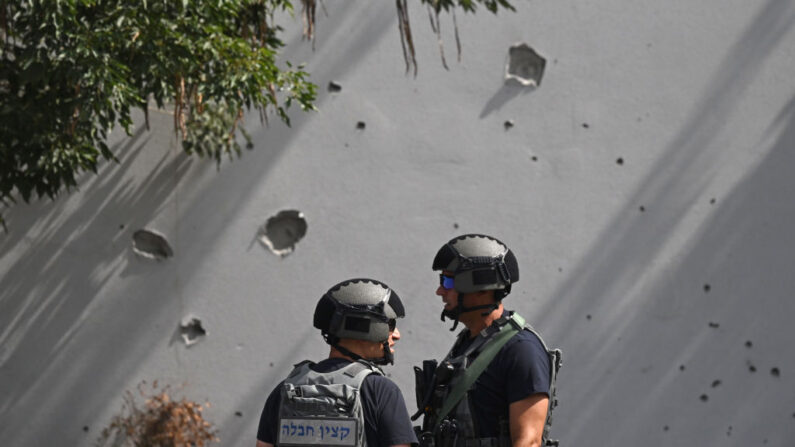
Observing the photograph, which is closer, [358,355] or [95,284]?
[358,355]

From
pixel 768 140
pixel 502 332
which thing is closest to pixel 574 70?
pixel 768 140

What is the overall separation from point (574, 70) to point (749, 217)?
57.6 inches

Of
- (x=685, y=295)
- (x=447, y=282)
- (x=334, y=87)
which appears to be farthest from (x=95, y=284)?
(x=447, y=282)

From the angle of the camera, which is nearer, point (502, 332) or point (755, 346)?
point (502, 332)

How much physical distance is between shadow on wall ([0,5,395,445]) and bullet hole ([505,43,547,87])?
3.20 feet

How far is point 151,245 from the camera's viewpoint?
788 centimetres

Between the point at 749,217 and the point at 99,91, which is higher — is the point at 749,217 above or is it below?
above

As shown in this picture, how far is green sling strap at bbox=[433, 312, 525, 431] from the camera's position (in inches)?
152

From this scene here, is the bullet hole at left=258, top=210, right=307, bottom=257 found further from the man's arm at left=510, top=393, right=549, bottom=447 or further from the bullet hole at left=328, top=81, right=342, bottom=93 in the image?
the man's arm at left=510, top=393, right=549, bottom=447

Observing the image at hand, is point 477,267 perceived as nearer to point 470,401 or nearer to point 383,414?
point 470,401

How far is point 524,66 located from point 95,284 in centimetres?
300

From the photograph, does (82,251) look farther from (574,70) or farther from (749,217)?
(749,217)

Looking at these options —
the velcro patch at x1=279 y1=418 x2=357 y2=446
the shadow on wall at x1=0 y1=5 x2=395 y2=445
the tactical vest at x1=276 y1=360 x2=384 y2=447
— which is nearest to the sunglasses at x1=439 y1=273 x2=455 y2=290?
the tactical vest at x1=276 y1=360 x2=384 y2=447

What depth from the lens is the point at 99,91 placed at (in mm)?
5684
